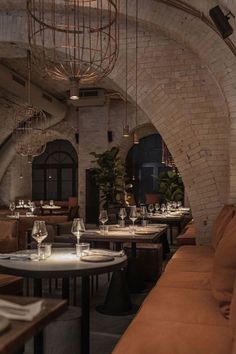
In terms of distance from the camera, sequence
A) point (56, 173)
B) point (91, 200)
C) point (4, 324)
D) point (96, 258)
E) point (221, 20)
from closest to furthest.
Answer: point (4, 324)
point (96, 258)
point (221, 20)
point (91, 200)
point (56, 173)

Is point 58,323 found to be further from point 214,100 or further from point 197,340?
point 214,100

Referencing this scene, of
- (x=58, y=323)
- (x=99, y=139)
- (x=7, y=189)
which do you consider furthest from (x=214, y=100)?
(x=7, y=189)

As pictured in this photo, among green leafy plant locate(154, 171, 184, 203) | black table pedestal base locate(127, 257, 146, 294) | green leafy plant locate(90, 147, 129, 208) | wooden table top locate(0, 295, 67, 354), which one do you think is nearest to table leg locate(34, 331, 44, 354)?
wooden table top locate(0, 295, 67, 354)

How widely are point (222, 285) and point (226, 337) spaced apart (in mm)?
426

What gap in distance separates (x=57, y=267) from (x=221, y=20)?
11.3 ft

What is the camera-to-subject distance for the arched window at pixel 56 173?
17.1 meters

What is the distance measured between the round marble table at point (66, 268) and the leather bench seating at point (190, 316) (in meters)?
0.33

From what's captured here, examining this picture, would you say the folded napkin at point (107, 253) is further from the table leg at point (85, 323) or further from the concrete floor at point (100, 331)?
the concrete floor at point (100, 331)

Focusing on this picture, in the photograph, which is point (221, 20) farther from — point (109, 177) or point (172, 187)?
point (172, 187)

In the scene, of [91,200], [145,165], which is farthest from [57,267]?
[145,165]

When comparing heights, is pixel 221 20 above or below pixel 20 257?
above

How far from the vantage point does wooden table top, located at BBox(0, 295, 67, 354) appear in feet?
4.24

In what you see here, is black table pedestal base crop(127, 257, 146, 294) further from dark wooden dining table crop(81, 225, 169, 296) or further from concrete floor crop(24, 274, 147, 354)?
concrete floor crop(24, 274, 147, 354)

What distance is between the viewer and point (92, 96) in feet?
44.3
